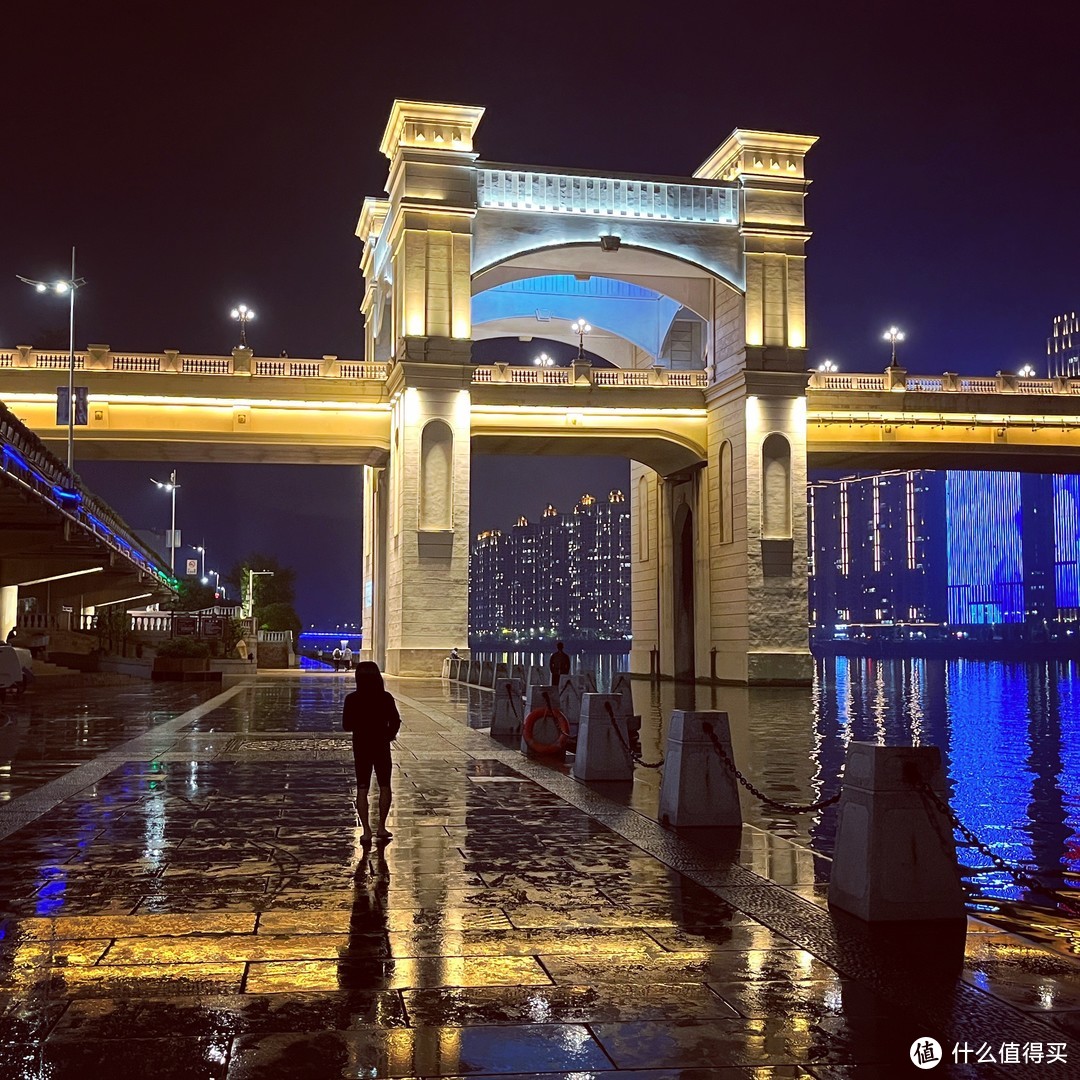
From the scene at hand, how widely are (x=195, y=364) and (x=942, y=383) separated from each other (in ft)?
97.6

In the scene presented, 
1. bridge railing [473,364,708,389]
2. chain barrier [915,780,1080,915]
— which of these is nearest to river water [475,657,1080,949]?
chain barrier [915,780,1080,915]

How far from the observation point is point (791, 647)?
45.0m

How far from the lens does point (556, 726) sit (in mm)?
17578

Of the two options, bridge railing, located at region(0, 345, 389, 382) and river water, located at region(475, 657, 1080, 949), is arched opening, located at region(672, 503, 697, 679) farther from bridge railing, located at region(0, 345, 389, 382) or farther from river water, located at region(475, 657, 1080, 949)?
bridge railing, located at region(0, 345, 389, 382)

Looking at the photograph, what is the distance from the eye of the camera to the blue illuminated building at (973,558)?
162638mm

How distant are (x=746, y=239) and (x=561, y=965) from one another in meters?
42.7

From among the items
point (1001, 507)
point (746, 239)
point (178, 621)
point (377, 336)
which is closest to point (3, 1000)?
point (746, 239)

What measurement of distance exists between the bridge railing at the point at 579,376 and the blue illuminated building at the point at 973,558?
106894mm

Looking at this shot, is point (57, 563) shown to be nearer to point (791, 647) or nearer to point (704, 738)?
point (791, 647)

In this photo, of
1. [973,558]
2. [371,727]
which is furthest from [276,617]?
[973,558]

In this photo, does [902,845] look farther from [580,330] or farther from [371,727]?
[580,330]

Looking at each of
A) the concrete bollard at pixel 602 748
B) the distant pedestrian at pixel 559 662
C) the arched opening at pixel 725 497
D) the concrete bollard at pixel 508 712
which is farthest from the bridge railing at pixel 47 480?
the arched opening at pixel 725 497

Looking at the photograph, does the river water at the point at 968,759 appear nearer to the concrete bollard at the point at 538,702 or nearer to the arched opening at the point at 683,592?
the concrete bollard at the point at 538,702

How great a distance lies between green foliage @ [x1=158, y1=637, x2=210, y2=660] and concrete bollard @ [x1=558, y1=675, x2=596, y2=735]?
30.9m
